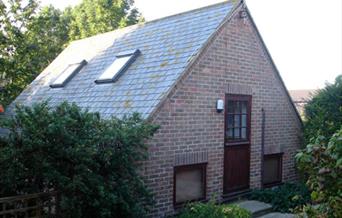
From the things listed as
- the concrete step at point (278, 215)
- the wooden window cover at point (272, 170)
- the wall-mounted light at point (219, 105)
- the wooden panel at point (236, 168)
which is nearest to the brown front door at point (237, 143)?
the wooden panel at point (236, 168)

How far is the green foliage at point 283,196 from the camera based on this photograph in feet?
31.9

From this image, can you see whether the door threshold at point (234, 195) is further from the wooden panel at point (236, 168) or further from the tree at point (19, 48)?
the tree at point (19, 48)

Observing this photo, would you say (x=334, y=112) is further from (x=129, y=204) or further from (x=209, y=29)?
(x=129, y=204)

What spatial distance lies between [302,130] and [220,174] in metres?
4.31

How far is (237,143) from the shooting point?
1043 centimetres

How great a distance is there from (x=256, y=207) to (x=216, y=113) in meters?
2.47

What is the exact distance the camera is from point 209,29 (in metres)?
9.90

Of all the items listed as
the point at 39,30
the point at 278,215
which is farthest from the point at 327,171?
the point at 39,30

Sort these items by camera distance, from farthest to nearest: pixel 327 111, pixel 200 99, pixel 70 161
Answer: pixel 327 111 → pixel 200 99 → pixel 70 161

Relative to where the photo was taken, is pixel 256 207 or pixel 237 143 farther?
pixel 237 143

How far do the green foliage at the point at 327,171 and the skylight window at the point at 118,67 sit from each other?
7.21 metres

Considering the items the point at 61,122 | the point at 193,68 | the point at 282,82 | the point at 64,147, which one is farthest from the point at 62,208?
the point at 282,82

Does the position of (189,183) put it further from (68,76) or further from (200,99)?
(68,76)

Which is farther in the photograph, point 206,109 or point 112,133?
point 206,109
